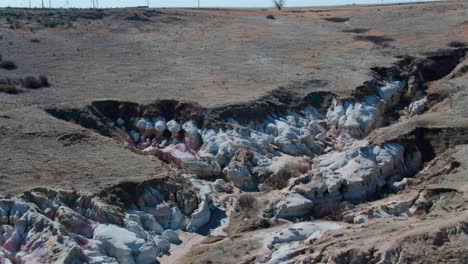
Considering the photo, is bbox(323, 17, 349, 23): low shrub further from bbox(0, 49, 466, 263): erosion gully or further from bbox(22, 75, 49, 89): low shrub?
bbox(22, 75, 49, 89): low shrub

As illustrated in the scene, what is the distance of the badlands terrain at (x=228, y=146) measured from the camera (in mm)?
21891

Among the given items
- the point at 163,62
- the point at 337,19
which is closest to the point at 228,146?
the point at 163,62

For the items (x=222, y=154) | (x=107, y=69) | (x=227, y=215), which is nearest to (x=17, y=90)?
(x=107, y=69)

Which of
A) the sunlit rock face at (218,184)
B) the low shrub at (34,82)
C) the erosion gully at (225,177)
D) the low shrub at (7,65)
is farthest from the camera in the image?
the low shrub at (7,65)

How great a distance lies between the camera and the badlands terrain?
71.8 ft

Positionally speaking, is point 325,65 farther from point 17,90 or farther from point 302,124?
point 17,90

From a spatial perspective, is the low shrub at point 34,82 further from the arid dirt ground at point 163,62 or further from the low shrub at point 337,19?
the low shrub at point 337,19

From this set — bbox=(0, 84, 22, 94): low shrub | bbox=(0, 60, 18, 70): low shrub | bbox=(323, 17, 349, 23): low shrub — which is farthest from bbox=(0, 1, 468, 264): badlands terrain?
bbox=(323, 17, 349, 23): low shrub

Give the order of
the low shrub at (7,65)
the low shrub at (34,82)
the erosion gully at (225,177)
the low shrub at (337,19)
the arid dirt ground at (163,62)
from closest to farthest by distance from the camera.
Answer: the erosion gully at (225,177) < the arid dirt ground at (163,62) < the low shrub at (34,82) < the low shrub at (7,65) < the low shrub at (337,19)

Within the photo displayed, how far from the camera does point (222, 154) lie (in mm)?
29609

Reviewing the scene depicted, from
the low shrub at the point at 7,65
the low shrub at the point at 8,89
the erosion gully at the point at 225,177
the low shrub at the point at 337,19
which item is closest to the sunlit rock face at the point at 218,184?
the erosion gully at the point at 225,177

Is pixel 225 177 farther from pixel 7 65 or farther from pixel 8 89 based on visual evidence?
pixel 7 65

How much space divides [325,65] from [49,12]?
852 inches

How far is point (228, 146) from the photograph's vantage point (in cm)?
2994
